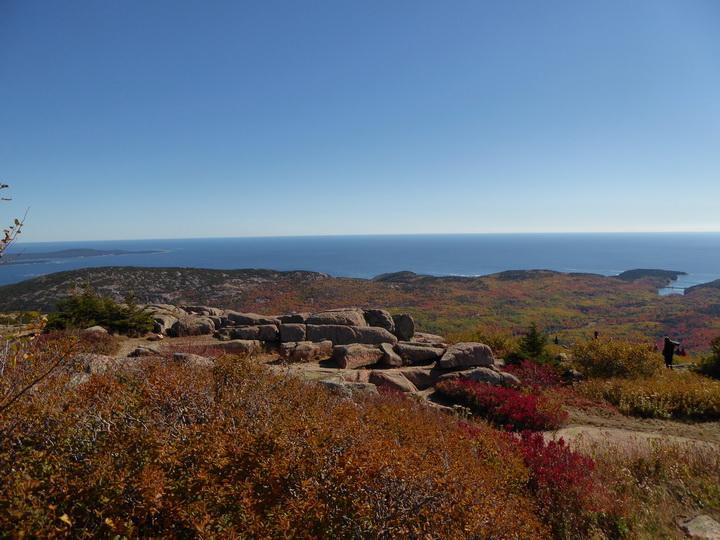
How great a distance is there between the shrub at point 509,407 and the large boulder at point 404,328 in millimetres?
8440

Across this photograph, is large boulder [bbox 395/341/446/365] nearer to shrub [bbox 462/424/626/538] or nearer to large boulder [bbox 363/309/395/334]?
large boulder [bbox 363/309/395/334]

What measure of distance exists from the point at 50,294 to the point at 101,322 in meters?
39.2

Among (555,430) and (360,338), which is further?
(360,338)

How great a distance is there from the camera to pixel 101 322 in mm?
16500

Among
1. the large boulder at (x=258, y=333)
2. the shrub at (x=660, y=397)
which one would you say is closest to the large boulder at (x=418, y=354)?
the shrub at (x=660, y=397)

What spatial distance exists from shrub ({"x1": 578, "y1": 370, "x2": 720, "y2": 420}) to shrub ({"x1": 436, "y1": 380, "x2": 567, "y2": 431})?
2.59m

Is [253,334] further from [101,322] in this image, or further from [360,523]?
[360,523]

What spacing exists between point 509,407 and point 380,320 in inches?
436

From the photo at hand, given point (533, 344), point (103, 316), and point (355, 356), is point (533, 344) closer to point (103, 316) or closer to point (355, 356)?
point (355, 356)

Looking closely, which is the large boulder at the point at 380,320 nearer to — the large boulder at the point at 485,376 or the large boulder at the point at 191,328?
the large boulder at the point at 485,376

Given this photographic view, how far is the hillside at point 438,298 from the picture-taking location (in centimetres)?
4284

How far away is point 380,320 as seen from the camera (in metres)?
20.3

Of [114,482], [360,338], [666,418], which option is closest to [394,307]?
[360,338]

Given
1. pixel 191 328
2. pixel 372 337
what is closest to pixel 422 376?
pixel 372 337
